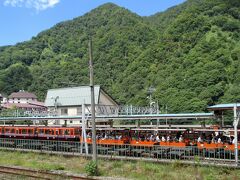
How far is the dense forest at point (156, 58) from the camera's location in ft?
252

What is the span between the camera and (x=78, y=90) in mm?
66938

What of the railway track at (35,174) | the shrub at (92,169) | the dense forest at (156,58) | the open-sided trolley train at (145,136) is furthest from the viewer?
the dense forest at (156,58)

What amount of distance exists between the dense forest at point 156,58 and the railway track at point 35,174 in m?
20.8

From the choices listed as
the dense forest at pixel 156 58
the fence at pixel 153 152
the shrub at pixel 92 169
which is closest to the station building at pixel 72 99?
the dense forest at pixel 156 58

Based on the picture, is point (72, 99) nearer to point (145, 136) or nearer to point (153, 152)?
point (145, 136)

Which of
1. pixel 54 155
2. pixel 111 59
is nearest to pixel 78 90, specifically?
pixel 54 155

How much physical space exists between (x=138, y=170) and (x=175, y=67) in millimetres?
74024

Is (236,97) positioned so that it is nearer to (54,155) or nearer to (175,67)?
(175,67)

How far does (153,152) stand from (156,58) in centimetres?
8037

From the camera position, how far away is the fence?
19594mm

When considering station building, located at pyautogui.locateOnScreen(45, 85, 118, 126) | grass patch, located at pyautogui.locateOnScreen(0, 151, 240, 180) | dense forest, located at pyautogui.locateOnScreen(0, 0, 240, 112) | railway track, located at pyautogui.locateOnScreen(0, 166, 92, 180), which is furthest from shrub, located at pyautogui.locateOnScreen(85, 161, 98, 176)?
station building, located at pyautogui.locateOnScreen(45, 85, 118, 126)

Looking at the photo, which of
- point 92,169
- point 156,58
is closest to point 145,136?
point 92,169

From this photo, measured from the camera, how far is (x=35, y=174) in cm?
1986

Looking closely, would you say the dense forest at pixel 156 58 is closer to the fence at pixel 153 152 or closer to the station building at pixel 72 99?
the station building at pixel 72 99
